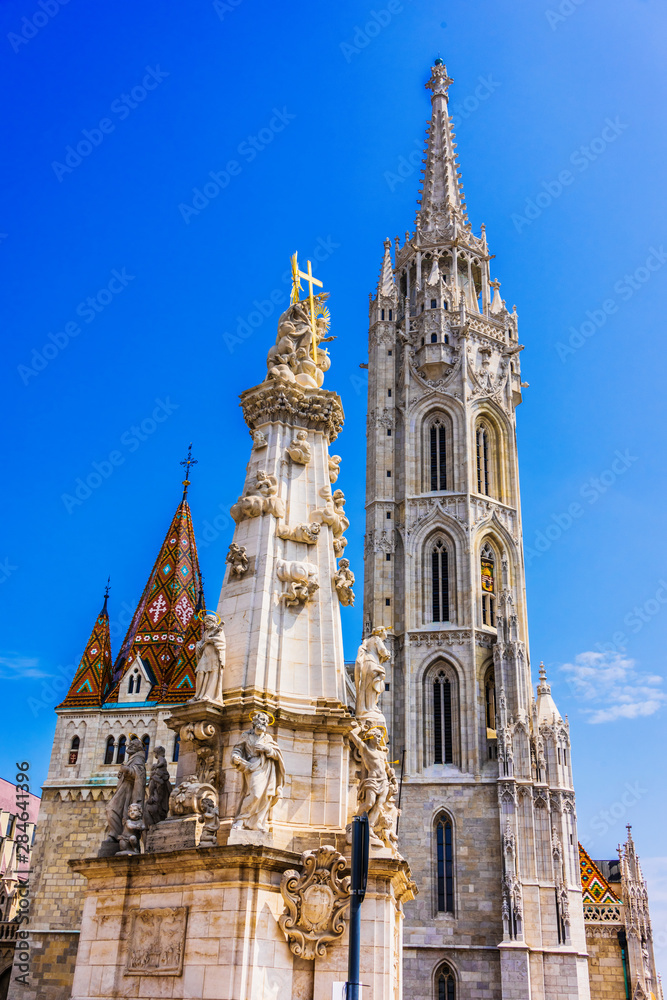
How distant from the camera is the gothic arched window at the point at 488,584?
4497cm

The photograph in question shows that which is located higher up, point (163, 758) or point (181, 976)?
point (163, 758)

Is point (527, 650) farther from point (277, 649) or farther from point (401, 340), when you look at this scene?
point (277, 649)

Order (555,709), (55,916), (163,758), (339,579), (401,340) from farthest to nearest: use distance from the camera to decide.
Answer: (401,340), (555,709), (55,916), (339,579), (163,758)

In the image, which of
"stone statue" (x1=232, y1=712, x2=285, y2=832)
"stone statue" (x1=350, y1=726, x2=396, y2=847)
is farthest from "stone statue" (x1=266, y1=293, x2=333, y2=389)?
"stone statue" (x1=232, y1=712, x2=285, y2=832)

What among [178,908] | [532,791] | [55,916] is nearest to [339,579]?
[178,908]

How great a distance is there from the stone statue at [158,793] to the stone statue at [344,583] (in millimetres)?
3448

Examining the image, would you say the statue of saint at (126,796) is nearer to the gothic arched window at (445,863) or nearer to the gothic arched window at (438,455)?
the gothic arched window at (445,863)

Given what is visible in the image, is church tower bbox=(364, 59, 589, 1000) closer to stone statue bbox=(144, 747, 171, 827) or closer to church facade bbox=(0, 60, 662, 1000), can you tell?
church facade bbox=(0, 60, 662, 1000)

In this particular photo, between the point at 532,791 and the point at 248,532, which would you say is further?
the point at 532,791

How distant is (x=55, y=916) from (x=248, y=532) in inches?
955

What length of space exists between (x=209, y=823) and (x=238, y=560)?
384 cm

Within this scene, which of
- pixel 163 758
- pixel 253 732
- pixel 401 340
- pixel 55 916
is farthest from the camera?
pixel 401 340

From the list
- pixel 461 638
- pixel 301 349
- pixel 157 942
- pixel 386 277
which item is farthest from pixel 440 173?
pixel 157 942

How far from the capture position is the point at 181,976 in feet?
35.4
